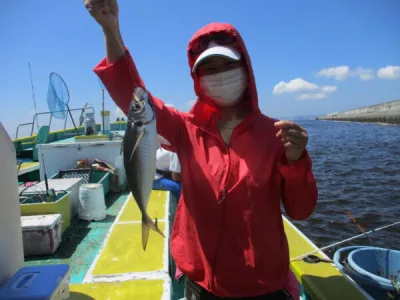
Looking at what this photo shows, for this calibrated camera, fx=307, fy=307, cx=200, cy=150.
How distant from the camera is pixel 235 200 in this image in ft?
5.87

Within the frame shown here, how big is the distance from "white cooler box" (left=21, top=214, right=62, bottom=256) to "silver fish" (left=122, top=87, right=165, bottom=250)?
3155 millimetres

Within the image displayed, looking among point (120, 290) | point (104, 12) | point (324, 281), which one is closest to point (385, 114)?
point (324, 281)

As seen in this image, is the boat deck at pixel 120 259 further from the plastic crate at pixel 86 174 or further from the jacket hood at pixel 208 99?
the plastic crate at pixel 86 174

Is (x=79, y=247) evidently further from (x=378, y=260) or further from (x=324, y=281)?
(x=378, y=260)

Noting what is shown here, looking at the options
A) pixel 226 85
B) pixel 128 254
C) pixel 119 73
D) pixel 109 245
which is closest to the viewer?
pixel 119 73

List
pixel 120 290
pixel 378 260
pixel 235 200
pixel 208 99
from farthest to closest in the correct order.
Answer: pixel 378 260, pixel 120 290, pixel 208 99, pixel 235 200

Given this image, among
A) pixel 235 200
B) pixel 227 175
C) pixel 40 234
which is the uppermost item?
pixel 227 175

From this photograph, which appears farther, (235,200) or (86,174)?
(86,174)

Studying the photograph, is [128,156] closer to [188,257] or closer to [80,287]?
[188,257]

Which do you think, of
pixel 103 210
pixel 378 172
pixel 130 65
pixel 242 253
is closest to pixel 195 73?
pixel 130 65

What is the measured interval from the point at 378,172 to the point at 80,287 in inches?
672

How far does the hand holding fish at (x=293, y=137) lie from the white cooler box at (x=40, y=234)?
3.93 m

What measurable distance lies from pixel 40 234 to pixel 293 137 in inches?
163

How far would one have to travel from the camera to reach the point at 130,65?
194cm
